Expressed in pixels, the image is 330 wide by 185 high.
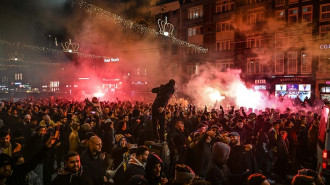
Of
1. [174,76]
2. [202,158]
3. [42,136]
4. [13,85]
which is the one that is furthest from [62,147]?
[13,85]

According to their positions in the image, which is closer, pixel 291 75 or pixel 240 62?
pixel 291 75

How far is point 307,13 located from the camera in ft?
74.5

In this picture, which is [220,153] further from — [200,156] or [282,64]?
[282,64]

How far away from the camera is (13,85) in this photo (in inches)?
2308

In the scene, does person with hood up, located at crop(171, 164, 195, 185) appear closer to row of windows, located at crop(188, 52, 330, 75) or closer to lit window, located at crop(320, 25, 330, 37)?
row of windows, located at crop(188, 52, 330, 75)

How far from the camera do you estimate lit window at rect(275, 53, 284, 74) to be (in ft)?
80.0

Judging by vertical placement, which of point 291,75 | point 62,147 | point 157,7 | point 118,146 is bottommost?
point 62,147

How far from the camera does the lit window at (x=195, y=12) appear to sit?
98.5ft

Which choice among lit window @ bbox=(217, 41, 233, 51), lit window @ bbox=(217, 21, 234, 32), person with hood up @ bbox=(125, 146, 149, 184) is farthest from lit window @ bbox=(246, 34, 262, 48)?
person with hood up @ bbox=(125, 146, 149, 184)

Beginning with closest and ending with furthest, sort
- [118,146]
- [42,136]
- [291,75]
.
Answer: [118,146]
[42,136]
[291,75]

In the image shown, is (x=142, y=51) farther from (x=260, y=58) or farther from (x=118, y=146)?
(x=118, y=146)

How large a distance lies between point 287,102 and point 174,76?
49.0 ft

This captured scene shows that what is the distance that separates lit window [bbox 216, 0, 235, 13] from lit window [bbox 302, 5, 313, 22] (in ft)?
23.9

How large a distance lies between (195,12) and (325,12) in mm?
14124
